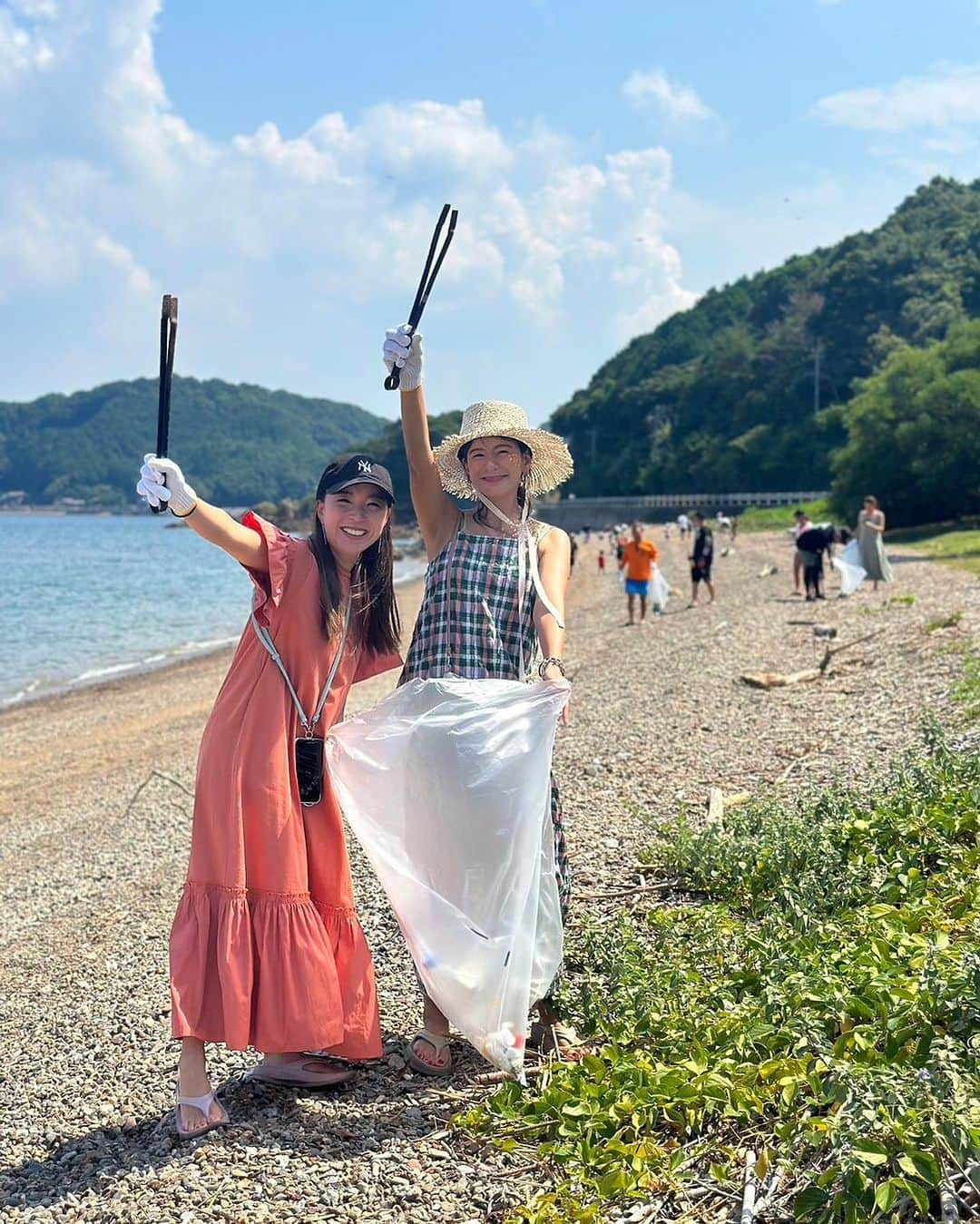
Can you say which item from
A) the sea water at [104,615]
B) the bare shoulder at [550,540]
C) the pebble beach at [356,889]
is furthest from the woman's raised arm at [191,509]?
the sea water at [104,615]

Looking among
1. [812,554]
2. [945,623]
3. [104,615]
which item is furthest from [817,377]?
[945,623]

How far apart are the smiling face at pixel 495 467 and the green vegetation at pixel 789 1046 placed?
1694 millimetres

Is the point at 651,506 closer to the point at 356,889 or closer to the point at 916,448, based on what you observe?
the point at 916,448

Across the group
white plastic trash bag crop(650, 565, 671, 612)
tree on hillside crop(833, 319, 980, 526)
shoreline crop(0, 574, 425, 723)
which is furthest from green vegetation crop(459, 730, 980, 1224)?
tree on hillside crop(833, 319, 980, 526)

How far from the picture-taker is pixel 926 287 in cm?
8319

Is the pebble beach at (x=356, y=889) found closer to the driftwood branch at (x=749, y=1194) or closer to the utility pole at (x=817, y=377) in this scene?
the driftwood branch at (x=749, y=1194)

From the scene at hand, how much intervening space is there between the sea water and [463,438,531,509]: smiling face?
607 inches

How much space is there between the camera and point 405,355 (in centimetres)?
347

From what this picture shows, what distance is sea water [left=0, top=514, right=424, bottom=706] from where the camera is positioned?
23375mm

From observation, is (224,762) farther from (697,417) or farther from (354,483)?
(697,417)

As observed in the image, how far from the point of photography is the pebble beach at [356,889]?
117 inches

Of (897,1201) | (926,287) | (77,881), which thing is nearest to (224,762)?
(897,1201)

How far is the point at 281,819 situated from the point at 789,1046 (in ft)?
5.34

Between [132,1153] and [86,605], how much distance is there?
38806 millimetres
